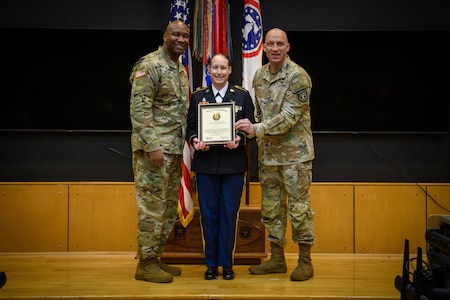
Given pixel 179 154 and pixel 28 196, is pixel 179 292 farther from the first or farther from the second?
pixel 28 196

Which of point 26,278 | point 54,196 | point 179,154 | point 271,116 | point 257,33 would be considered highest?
point 257,33

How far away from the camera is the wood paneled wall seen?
514 cm

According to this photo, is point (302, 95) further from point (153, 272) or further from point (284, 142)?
point (153, 272)

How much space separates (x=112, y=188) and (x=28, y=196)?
2.25ft

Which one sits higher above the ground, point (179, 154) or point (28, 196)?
point (179, 154)

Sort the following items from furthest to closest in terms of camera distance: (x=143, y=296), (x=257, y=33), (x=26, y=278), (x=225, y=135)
Result: 1. (x=257, y=33)
2. (x=26, y=278)
3. (x=225, y=135)
4. (x=143, y=296)

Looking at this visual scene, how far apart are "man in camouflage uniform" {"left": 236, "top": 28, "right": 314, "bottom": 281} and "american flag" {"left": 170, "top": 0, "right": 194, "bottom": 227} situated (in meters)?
0.62

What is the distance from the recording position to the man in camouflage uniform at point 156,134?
3.91 metres

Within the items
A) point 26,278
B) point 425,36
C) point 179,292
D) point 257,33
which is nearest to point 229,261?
point 179,292

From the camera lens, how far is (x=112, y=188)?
517 cm

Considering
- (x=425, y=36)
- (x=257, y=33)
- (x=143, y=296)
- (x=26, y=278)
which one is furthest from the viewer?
(x=425, y=36)

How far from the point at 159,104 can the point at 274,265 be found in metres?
1.36

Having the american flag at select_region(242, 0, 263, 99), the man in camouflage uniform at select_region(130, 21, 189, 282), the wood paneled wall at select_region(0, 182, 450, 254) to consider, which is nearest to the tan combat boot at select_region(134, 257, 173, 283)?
the man in camouflage uniform at select_region(130, 21, 189, 282)

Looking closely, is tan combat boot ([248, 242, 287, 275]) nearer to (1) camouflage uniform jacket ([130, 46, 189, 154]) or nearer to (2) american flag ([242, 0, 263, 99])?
(1) camouflage uniform jacket ([130, 46, 189, 154])
